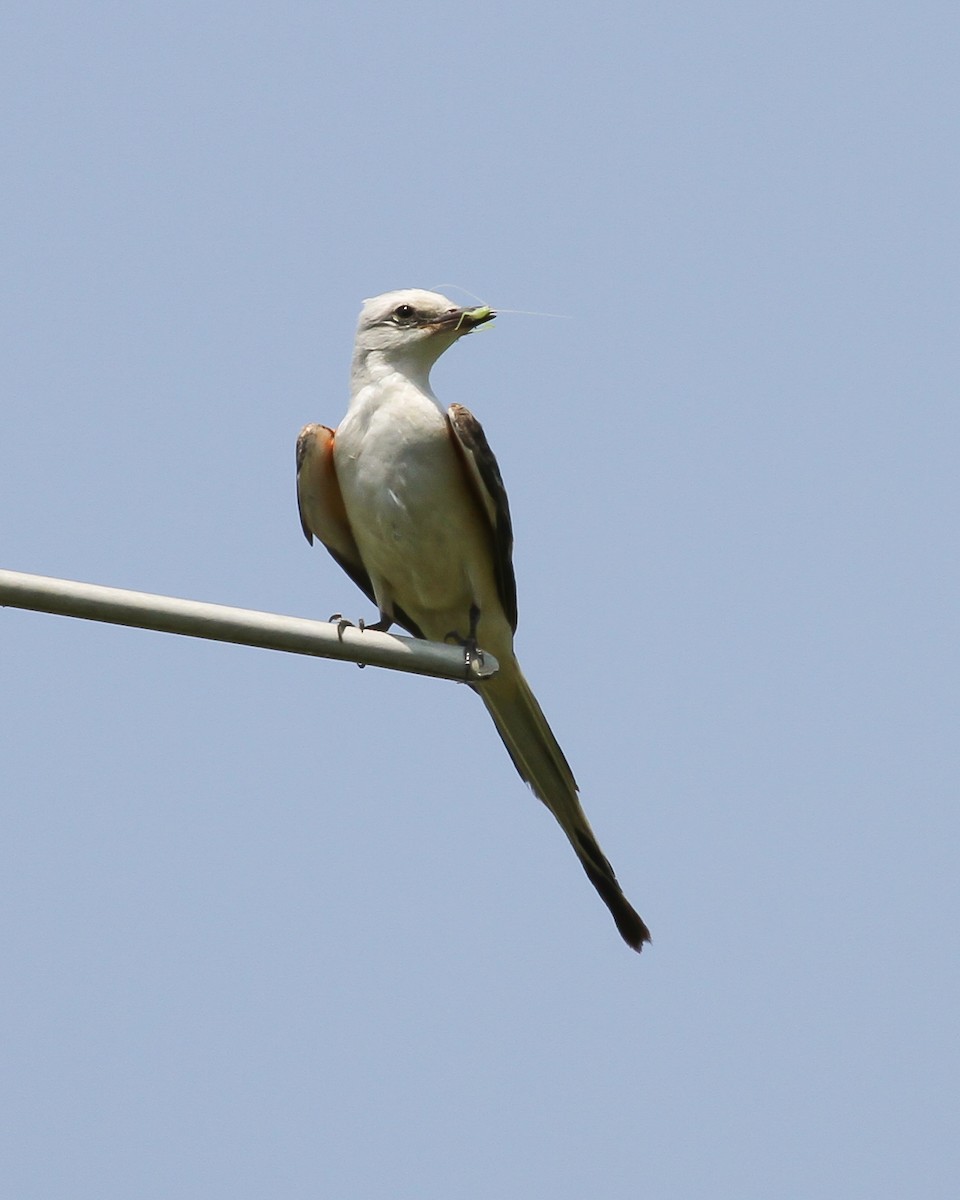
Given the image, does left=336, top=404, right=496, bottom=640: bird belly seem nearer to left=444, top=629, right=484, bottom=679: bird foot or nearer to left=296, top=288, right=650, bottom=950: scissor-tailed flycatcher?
left=296, top=288, right=650, bottom=950: scissor-tailed flycatcher

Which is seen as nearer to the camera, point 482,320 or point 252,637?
point 252,637

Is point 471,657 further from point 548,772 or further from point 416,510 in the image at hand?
point 548,772

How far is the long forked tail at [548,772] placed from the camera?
8.49 metres

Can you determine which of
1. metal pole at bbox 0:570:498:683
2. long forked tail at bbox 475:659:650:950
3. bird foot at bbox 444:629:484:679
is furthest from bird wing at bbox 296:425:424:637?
metal pole at bbox 0:570:498:683

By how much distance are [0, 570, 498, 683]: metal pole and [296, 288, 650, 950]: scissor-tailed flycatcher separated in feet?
6.53

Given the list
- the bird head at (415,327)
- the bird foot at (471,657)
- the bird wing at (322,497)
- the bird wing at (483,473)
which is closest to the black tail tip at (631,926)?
the bird foot at (471,657)

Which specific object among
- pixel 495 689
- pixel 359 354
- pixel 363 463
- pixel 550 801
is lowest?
pixel 550 801

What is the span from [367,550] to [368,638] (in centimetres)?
245

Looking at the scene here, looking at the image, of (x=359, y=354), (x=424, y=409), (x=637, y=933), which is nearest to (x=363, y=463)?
(x=424, y=409)

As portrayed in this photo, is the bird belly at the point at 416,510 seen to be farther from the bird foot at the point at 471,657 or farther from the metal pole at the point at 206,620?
the metal pole at the point at 206,620

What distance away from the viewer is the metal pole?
4961 mm

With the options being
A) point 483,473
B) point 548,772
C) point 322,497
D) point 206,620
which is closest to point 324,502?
point 322,497

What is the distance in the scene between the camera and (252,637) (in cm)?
543

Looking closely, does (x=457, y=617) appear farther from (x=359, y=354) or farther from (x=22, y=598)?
(x=22, y=598)
